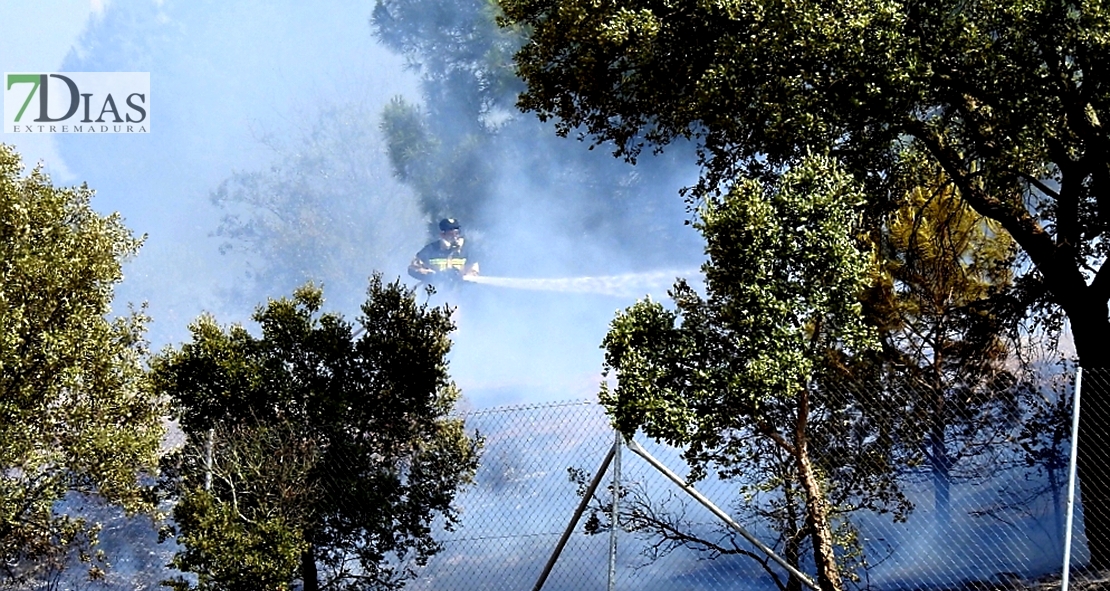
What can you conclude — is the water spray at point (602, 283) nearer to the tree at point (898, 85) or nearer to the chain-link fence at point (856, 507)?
the chain-link fence at point (856, 507)

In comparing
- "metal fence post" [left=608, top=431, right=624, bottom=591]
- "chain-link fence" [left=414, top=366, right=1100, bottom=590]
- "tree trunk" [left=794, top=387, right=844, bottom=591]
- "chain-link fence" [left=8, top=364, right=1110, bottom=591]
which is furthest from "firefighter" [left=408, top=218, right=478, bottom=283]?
"tree trunk" [left=794, top=387, right=844, bottom=591]

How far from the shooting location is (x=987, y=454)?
10.7 meters

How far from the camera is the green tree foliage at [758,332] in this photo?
7129 millimetres

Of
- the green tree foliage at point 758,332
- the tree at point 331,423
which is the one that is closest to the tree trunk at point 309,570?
the tree at point 331,423

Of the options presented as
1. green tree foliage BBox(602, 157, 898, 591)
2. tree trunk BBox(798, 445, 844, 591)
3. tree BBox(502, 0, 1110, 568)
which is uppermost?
tree BBox(502, 0, 1110, 568)

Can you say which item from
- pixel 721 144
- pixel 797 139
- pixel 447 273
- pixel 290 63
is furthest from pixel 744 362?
pixel 290 63

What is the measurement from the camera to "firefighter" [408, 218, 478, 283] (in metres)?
31.7

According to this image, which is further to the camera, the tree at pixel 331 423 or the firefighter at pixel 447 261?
the firefighter at pixel 447 261

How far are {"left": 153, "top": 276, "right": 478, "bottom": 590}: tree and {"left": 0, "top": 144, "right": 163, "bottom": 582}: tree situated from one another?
0.57m

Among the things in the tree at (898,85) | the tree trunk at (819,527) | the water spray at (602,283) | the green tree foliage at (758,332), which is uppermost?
the water spray at (602,283)

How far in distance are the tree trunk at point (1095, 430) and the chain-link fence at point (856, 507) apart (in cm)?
2

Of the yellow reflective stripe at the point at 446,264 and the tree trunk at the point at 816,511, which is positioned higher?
the yellow reflective stripe at the point at 446,264

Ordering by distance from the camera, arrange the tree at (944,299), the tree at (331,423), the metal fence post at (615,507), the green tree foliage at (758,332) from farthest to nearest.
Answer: the tree at (944,299) < the tree at (331,423) < the metal fence post at (615,507) < the green tree foliage at (758,332)

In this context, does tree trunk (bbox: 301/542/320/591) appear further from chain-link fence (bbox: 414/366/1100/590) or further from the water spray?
the water spray
